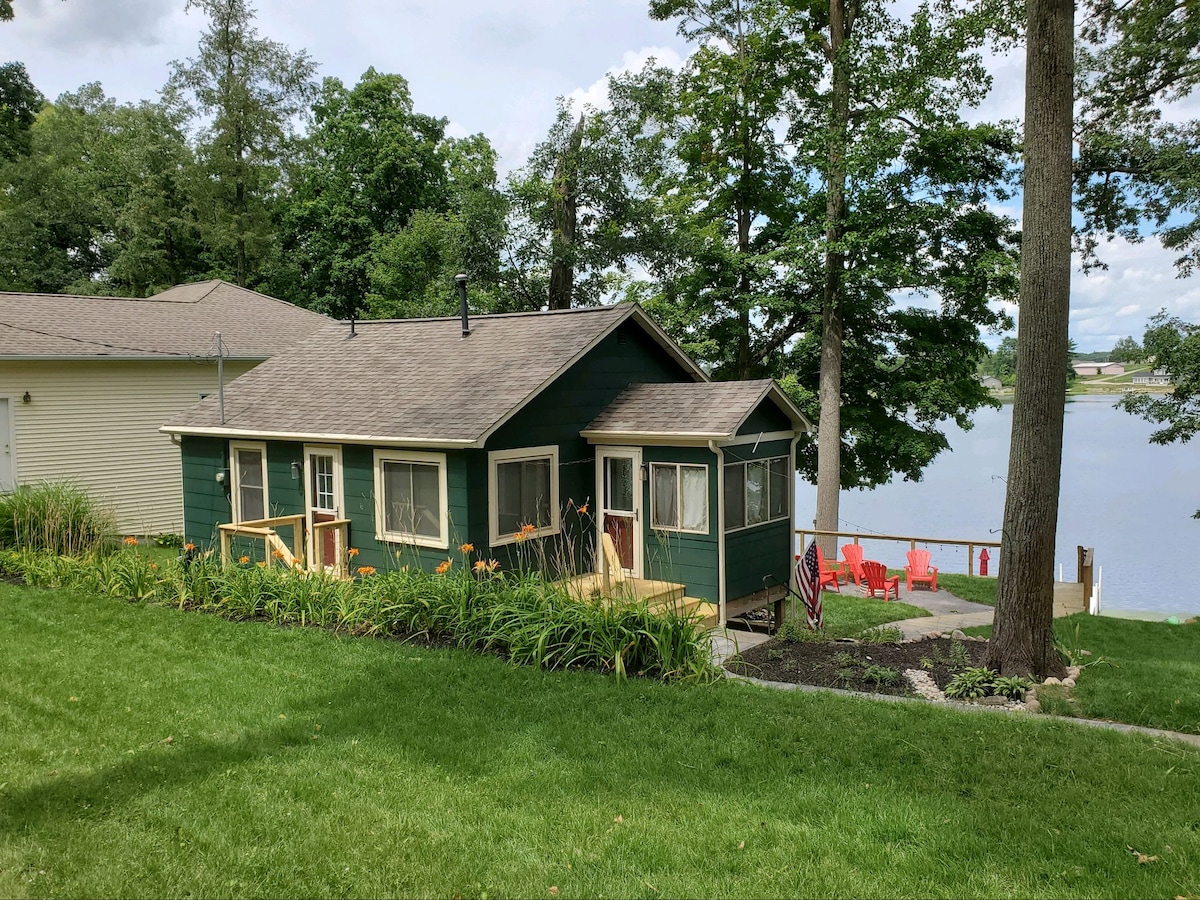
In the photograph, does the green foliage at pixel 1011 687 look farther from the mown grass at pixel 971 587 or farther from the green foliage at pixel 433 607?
the mown grass at pixel 971 587

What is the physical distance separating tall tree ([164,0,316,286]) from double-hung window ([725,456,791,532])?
80.5 ft

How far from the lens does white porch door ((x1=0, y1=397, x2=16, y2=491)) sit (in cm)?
1683

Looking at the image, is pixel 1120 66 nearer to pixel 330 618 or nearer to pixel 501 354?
pixel 501 354

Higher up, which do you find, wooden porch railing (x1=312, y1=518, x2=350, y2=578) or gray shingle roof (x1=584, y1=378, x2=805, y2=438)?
gray shingle roof (x1=584, y1=378, x2=805, y2=438)

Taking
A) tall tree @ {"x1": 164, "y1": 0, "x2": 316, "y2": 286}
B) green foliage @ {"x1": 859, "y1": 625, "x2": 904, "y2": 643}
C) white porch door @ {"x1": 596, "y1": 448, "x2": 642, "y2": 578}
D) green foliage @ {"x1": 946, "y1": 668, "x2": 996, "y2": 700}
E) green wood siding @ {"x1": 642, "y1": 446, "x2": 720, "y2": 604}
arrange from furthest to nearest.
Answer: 1. tall tree @ {"x1": 164, "y1": 0, "x2": 316, "y2": 286}
2. white porch door @ {"x1": 596, "y1": 448, "x2": 642, "y2": 578}
3. green wood siding @ {"x1": 642, "y1": 446, "x2": 720, "y2": 604}
4. green foliage @ {"x1": 859, "y1": 625, "x2": 904, "y2": 643}
5. green foliage @ {"x1": 946, "y1": 668, "x2": 996, "y2": 700}

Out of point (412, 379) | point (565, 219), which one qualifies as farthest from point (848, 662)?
point (565, 219)

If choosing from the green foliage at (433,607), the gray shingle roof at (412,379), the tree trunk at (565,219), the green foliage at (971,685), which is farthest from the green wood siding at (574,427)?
the tree trunk at (565,219)

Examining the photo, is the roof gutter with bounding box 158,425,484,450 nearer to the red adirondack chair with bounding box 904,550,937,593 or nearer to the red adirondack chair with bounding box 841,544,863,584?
the red adirondack chair with bounding box 841,544,863,584

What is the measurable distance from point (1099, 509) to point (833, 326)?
2127cm

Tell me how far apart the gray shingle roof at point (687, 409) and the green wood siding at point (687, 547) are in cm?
32

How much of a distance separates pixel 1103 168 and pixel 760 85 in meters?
7.44

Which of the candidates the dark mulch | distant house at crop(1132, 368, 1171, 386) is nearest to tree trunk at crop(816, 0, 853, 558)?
distant house at crop(1132, 368, 1171, 386)

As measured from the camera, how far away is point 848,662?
8.73 meters

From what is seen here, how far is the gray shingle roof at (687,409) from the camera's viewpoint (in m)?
11.3
